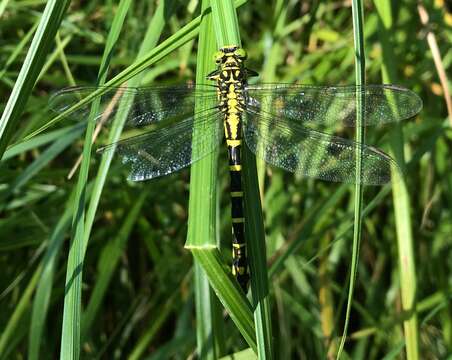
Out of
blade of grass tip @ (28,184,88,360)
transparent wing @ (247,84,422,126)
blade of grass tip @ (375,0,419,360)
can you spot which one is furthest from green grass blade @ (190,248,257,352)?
blade of grass tip @ (28,184,88,360)

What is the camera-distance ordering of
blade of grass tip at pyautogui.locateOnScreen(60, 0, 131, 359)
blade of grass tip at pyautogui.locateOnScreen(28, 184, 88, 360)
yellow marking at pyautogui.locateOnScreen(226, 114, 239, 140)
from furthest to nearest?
1. blade of grass tip at pyautogui.locateOnScreen(28, 184, 88, 360)
2. yellow marking at pyautogui.locateOnScreen(226, 114, 239, 140)
3. blade of grass tip at pyautogui.locateOnScreen(60, 0, 131, 359)

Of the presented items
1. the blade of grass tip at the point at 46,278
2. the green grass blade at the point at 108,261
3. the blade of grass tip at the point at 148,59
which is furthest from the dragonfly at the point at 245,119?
the green grass blade at the point at 108,261

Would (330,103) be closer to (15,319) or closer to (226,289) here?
(226,289)

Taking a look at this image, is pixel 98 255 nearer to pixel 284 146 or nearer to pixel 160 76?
pixel 160 76

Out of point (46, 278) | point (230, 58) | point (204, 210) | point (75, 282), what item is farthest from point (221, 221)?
point (204, 210)

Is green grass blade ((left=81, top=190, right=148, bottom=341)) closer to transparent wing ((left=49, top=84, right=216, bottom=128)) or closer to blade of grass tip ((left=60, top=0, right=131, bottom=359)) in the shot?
transparent wing ((left=49, top=84, right=216, bottom=128))

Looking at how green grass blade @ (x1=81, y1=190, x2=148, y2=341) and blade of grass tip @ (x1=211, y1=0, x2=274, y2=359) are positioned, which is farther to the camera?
green grass blade @ (x1=81, y1=190, x2=148, y2=341)
